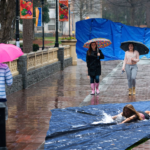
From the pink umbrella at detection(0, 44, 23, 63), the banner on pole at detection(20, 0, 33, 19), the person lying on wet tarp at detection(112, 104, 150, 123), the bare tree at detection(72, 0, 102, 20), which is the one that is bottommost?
the person lying on wet tarp at detection(112, 104, 150, 123)

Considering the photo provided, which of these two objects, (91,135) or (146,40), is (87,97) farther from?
(146,40)

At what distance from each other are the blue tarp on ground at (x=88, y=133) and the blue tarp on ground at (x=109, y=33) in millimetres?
12077

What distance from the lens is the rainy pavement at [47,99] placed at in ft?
24.6

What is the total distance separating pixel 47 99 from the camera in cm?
1191

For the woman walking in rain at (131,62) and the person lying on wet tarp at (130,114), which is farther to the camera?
the woman walking in rain at (131,62)

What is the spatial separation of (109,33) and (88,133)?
14356 mm

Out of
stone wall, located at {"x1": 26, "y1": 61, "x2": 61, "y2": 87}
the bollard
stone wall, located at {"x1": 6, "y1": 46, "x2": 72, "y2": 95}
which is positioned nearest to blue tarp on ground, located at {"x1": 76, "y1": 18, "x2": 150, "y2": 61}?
stone wall, located at {"x1": 6, "y1": 46, "x2": 72, "y2": 95}

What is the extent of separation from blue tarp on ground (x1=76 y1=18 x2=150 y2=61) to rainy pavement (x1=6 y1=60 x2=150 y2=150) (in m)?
2.72

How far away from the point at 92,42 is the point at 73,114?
389 centimetres

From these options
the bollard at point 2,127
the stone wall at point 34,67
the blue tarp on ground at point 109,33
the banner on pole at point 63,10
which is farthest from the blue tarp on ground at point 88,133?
the banner on pole at point 63,10

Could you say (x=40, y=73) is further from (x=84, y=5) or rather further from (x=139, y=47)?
(x=84, y=5)

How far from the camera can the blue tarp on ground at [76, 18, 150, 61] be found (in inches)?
818

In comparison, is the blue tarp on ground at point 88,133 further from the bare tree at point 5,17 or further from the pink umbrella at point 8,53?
the bare tree at point 5,17

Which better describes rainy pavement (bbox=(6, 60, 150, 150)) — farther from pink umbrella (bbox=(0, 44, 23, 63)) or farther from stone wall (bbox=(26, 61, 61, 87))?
pink umbrella (bbox=(0, 44, 23, 63))
